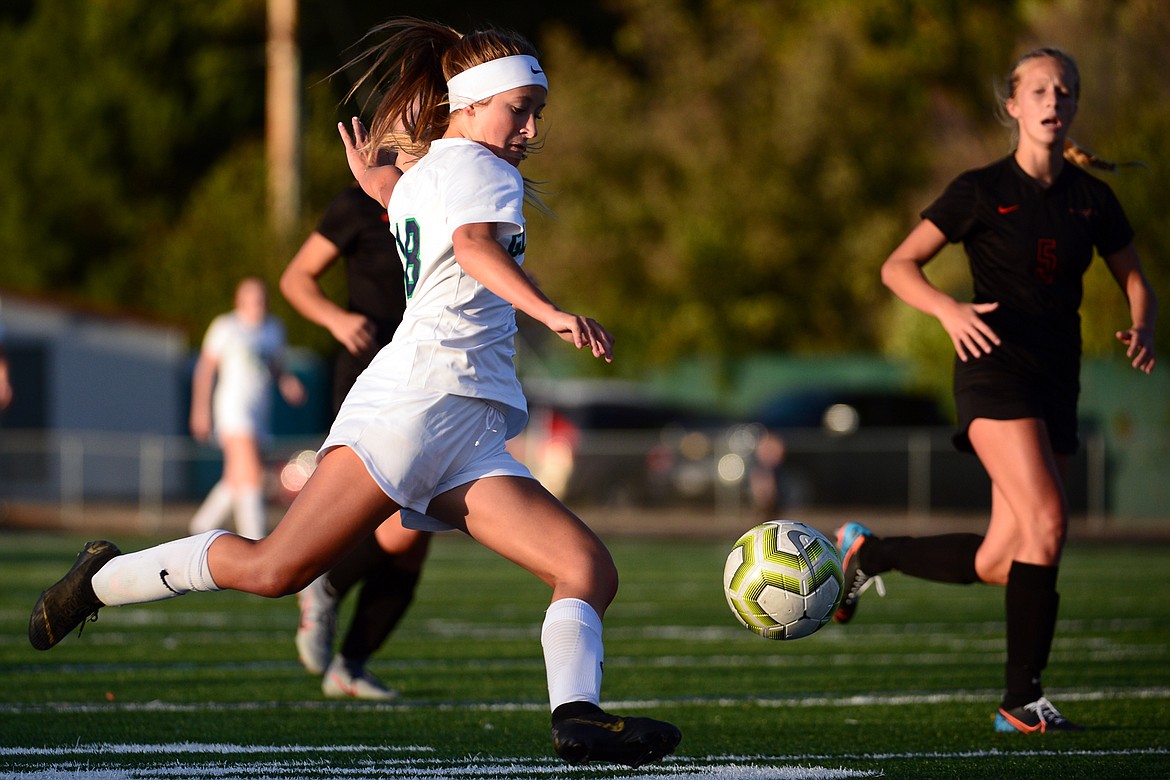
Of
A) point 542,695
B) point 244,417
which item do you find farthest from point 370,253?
point 244,417

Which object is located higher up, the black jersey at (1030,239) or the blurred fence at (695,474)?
the black jersey at (1030,239)

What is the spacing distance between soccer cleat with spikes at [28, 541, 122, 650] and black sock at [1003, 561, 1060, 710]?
9.95 ft

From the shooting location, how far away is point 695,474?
2308 centimetres

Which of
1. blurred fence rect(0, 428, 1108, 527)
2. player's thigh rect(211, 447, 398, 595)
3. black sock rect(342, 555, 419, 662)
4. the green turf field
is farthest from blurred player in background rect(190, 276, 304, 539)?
blurred fence rect(0, 428, 1108, 527)

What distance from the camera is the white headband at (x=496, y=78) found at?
4758 mm

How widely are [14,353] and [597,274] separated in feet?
38.4

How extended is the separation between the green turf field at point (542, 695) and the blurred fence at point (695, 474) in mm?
11079

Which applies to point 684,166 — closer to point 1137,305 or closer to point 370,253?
point 370,253

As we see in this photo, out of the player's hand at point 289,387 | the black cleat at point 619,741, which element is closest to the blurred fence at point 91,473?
the player's hand at point 289,387

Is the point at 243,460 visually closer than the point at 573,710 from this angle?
No

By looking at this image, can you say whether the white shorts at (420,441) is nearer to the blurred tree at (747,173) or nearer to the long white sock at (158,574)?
the long white sock at (158,574)

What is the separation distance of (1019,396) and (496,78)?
237 centimetres

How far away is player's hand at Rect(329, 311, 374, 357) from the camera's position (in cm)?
654

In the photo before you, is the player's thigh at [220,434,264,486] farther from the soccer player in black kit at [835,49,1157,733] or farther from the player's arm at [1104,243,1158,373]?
the player's arm at [1104,243,1158,373]
